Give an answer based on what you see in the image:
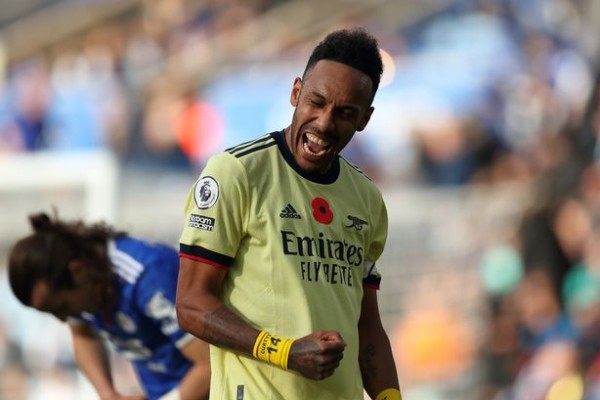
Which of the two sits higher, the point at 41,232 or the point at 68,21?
the point at 68,21

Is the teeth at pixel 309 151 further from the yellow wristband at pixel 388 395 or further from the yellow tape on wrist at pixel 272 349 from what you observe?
the yellow wristband at pixel 388 395

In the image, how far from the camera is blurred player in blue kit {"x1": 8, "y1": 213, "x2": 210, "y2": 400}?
5844 mm

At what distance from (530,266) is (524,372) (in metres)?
0.99

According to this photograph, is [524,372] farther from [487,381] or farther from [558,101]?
[558,101]

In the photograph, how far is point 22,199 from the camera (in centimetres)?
1407

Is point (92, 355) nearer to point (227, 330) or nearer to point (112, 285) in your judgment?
point (112, 285)

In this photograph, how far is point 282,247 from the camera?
160 inches

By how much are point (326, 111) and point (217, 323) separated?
759 mm

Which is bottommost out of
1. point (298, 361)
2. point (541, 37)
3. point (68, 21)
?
point (298, 361)

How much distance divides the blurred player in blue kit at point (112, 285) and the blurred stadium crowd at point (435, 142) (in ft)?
19.5

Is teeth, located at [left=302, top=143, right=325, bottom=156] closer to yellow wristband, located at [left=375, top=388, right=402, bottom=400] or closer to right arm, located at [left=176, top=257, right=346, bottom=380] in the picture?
right arm, located at [left=176, top=257, right=346, bottom=380]

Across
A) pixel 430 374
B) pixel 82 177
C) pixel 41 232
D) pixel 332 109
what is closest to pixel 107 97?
pixel 82 177

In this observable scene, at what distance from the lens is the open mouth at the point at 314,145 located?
13.5 feet

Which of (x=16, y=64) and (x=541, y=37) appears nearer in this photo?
(x=541, y=37)
